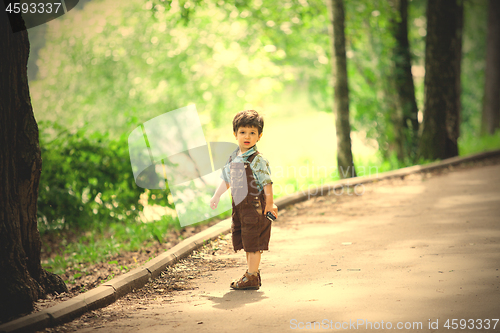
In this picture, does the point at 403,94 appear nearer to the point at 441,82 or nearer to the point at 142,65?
the point at 441,82

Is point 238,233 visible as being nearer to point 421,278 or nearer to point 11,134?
point 421,278

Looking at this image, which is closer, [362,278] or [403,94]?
[362,278]

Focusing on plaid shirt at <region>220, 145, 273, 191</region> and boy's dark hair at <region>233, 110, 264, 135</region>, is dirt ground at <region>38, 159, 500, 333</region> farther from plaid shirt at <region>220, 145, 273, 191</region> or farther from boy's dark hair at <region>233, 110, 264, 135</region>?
boy's dark hair at <region>233, 110, 264, 135</region>

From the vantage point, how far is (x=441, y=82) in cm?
1248

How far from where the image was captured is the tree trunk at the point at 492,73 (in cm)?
1878

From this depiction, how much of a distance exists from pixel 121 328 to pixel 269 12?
1237 cm

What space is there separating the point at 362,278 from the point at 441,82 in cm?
945

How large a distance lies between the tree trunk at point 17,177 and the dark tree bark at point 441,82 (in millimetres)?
10572

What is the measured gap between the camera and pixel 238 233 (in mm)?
4605

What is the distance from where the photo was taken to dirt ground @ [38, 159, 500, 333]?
3.65 metres

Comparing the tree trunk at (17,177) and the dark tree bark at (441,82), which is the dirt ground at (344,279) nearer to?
the tree trunk at (17,177)

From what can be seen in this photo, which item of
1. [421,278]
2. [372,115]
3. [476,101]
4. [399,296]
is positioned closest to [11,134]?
[399,296]

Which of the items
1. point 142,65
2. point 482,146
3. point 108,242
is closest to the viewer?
point 108,242

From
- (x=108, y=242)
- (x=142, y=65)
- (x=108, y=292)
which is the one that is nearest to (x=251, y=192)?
(x=108, y=292)
